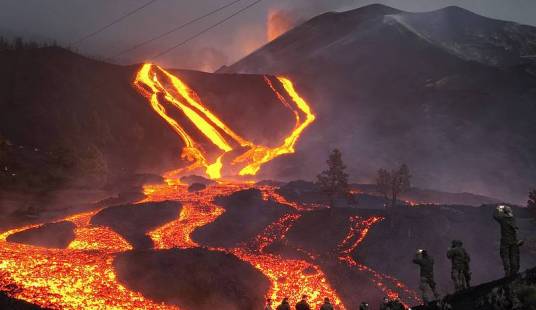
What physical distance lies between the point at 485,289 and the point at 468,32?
180941mm

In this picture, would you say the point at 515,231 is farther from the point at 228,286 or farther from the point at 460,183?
the point at 460,183

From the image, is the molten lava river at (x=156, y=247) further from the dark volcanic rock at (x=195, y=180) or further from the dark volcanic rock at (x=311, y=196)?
the dark volcanic rock at (x=195, y=180)

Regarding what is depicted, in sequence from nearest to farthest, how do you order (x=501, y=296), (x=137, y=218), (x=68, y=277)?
1. (x=501, y=296)
2. (x=68, y=277)
3. (x=137, y=218)

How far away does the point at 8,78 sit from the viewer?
98.9 metres

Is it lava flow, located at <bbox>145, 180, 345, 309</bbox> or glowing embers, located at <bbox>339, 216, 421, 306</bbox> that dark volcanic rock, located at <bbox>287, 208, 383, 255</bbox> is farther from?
lava flow, located at <bbox>145, 180, 345, 309</bbox>

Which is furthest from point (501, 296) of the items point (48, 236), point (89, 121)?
point (89, 121)

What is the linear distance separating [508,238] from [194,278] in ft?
73.7

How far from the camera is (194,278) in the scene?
31.1 m

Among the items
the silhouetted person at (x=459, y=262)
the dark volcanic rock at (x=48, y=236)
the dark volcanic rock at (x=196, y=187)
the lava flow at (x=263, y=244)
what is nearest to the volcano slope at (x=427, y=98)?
the dark volcanic rock at (x=196, y=187)

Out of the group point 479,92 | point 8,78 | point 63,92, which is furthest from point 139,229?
point 479,92

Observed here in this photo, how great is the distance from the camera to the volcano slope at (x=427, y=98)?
293 feet

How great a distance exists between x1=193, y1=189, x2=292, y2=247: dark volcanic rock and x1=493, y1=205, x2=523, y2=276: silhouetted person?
32249mm

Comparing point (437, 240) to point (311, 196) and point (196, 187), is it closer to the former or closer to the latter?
point (311, 196)

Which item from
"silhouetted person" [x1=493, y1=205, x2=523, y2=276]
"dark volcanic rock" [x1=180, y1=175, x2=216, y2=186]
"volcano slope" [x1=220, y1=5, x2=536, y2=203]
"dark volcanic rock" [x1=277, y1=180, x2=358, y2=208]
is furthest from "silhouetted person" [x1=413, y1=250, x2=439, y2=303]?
"volcano slope" [x1=220, y1=5, x2=536, y2=203]
